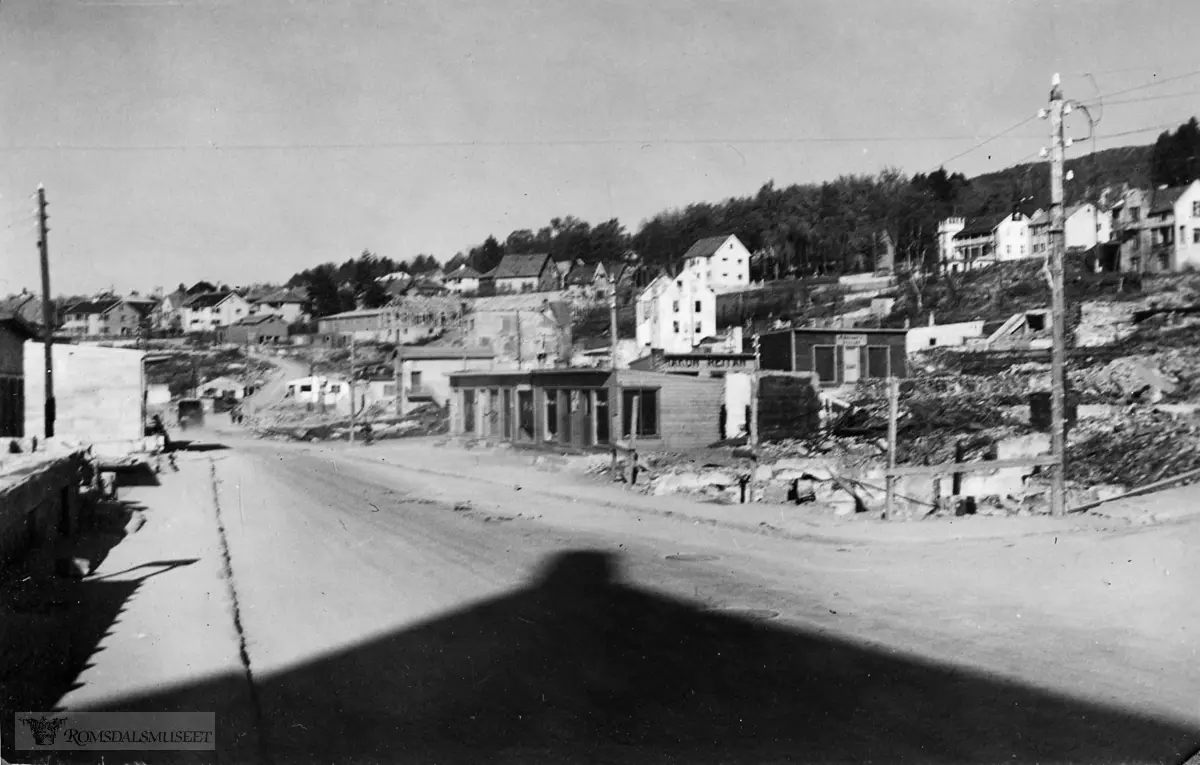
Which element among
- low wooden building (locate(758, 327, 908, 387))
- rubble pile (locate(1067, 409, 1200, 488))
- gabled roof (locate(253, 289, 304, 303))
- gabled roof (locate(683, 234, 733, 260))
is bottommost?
rubble pile (locate(1067, 409, 1200, 488))

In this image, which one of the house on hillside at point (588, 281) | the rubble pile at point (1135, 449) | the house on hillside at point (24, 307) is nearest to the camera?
the rubble pile at point (1135, 449)

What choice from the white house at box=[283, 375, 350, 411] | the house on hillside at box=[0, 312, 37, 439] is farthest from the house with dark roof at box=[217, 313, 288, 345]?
the house on hillside at box=[0, 312, 37, 439]

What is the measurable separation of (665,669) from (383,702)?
1996mm

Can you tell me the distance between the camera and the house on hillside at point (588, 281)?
264ft

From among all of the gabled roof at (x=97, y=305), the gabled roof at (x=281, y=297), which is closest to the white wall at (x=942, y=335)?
the gabled roof at (x=97, y=305)

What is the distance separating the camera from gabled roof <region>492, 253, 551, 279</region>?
3994 inches

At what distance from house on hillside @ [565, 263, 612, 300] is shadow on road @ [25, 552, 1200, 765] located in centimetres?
7134

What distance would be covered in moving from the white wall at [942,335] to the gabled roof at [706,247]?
2624 centimetres

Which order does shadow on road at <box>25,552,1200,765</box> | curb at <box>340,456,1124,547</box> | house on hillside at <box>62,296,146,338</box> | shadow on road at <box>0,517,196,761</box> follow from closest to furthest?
shadow on road at <box>25,552,1200,765</box>, shadow on road at <box>0,517,196,761</box>, curb at <box>340,456,1124,547</box>, house on hillside at <box>62,296,146,338</box>

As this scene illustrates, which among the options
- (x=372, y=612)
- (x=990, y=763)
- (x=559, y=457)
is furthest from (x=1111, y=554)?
(x=559, y=457)

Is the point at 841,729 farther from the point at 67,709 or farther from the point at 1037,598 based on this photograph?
the point at 67,709

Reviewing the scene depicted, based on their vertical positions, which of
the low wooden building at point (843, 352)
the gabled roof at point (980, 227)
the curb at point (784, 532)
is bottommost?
the curb at point (784, 532)

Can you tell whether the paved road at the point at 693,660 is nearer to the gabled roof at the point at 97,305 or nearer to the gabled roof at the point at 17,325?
the gabled roof at the point at 17,325

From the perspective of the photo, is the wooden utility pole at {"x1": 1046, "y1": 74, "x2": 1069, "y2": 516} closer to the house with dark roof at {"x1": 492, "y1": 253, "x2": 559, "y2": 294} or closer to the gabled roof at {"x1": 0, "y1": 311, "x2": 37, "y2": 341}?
the gabled roof at {"x1": 0, "y1": 311, "x2": 37, "y2": 341}
